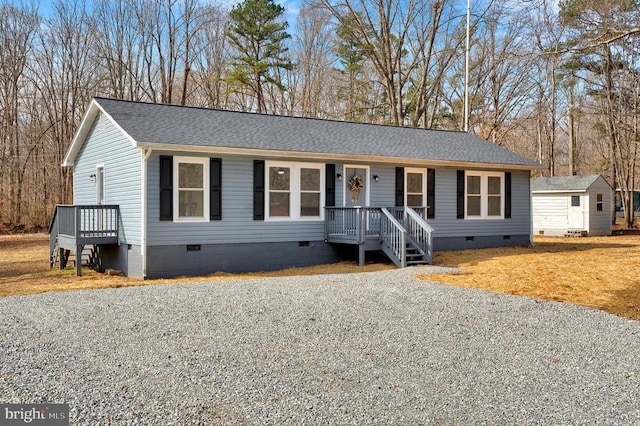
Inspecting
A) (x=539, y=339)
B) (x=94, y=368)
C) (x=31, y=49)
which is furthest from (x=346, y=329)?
(x=31, y=49)

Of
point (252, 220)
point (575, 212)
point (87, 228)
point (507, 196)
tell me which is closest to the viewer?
point (252, 220)

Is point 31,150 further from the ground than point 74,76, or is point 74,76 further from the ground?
point 74,76

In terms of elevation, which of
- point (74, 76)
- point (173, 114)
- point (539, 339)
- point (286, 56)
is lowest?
point (539, 339)

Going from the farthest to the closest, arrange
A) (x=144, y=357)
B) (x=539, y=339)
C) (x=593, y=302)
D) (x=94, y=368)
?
(x=593, y=302), (x=539, y=339), (x=144, y=357), (x=94, y=368)

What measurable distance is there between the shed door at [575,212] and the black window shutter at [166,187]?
18681 mm

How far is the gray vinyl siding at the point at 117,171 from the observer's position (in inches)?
475

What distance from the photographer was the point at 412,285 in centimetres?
956

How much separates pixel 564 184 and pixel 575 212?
1.39m

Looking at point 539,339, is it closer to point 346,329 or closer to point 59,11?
point 346,329

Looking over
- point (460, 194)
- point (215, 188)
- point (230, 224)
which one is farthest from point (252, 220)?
point (460, 194)

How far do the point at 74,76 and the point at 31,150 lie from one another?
444 centimetres

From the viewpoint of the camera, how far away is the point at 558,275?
10914mm

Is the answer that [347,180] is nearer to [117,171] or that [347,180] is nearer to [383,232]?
[383,232]

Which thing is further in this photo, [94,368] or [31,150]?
[31,150]
